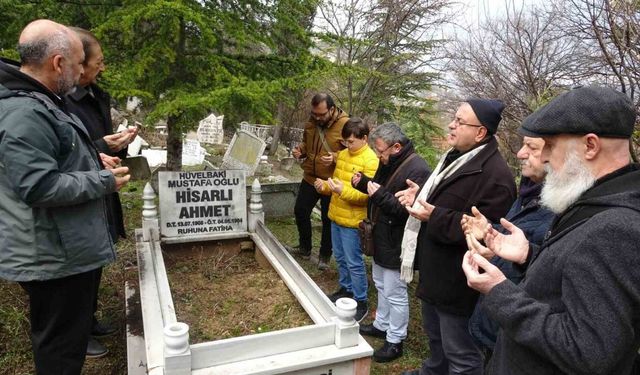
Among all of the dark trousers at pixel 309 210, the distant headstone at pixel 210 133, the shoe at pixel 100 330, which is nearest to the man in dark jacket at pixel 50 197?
the shoe at pixel 100 330

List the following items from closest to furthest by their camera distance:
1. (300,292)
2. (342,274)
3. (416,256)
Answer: (416,256) → (300,292) → (342,274)

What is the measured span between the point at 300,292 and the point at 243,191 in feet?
4.54

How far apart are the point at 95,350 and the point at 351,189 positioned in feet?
7.51

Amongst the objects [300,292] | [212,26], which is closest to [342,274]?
[300,292]

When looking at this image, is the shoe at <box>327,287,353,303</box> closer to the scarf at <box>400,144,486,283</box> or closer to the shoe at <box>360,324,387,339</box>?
the shoe at <box>360,324,387,339</box>

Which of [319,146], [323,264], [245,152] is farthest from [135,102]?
[323,264]

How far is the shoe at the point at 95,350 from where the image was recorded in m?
3.00

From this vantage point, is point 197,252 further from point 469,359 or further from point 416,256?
point 469,359

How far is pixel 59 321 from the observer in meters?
2.18

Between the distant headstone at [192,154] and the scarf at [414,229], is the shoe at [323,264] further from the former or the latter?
the distant headstone at [192,154]

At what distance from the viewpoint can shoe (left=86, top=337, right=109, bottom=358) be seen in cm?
300

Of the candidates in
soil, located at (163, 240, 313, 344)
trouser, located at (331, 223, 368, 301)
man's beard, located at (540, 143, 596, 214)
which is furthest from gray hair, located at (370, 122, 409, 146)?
man's beard, located at (540, 143, 596, 214)

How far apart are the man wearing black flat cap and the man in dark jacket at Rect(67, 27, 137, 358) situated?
84.1 inches

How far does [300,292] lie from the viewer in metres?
3.12
